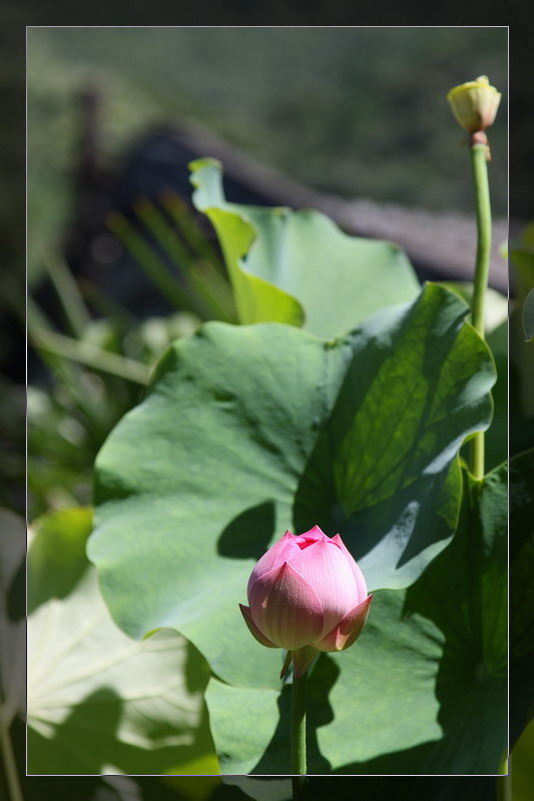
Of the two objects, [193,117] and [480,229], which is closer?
[480,229]

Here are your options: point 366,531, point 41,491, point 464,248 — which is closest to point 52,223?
point 41,491

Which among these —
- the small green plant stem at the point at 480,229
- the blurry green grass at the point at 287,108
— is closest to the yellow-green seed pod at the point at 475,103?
the small green plant stem at the point at 480,229

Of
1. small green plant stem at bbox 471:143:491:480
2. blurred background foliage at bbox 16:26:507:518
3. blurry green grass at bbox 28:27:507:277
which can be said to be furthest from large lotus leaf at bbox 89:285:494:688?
blurry green grass at bbox 28:27:507:277

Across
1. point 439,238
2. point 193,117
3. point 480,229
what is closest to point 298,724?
point 480,229

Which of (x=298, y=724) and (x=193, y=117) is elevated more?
(x=193, y=117)

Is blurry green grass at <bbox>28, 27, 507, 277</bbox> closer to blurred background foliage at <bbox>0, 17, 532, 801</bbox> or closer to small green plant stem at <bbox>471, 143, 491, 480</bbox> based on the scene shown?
blurred background foliage at <bbox>0, 17, 532, 801</bbox>

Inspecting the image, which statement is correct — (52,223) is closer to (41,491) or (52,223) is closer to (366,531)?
Answer: (41,491)

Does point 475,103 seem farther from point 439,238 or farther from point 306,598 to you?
point 439,238
